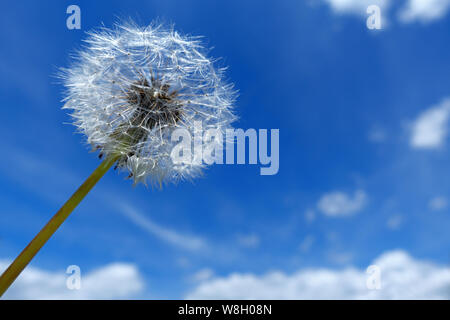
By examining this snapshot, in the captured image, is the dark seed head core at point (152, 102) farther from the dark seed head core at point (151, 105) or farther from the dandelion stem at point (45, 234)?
the dandelion stem at point (45, 234)

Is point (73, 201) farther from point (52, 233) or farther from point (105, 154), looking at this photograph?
point (105, 154)

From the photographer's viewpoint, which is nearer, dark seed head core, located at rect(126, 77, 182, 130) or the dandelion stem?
the dandelion stem

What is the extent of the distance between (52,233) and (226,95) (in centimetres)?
495

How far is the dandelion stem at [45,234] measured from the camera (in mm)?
4090

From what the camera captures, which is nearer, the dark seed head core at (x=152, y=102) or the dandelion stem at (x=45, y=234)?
the dandelion stem at (x=45, y=234)

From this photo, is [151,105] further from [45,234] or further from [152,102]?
[45,234]

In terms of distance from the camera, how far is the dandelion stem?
4.09m

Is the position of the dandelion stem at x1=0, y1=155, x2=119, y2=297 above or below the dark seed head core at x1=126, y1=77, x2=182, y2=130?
below

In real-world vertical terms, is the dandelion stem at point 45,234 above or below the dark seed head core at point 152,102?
below

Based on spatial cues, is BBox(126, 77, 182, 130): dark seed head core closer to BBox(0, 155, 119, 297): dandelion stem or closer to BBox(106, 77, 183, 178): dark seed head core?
BBox(106, 77, 183, 178): dark seed head core

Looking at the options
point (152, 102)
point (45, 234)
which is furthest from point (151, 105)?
point (45, 234)

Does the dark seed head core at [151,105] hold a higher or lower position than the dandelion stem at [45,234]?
higher

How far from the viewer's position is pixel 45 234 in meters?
4.42

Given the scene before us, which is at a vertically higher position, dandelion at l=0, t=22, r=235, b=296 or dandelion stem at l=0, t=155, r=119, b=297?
dandelion at l=0, t=22, r=235, b=296
